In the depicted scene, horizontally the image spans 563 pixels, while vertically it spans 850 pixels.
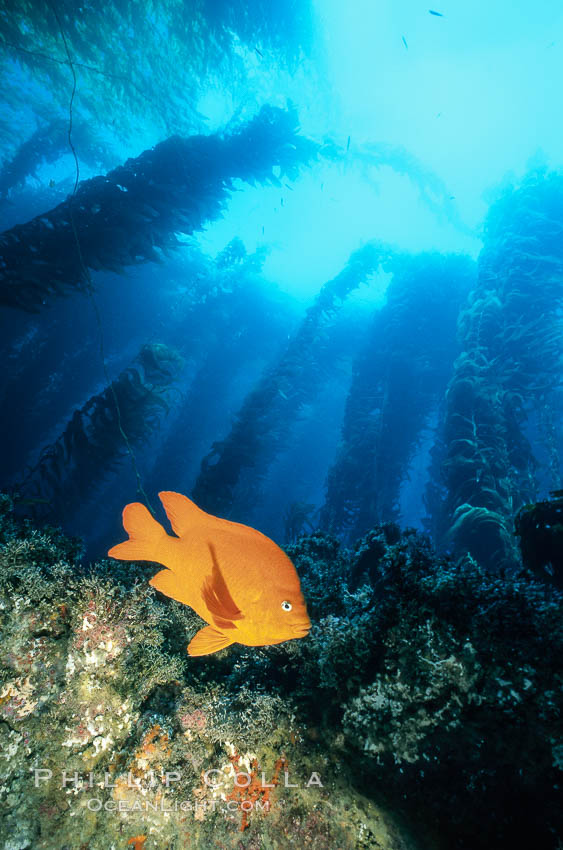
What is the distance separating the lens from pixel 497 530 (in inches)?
190

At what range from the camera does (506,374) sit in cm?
756

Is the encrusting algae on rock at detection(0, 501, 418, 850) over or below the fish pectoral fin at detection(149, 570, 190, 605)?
below

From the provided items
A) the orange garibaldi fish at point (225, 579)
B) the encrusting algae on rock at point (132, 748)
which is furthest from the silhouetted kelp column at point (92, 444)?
the orange garibaldi fish at point (225, 579)

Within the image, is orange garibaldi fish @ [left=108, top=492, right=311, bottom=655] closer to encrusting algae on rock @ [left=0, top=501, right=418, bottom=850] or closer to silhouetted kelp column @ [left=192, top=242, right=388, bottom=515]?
encrusting algae on rock @ [left=0, top=501, right=418, bottom=850]

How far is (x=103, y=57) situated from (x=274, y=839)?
60.5 feet

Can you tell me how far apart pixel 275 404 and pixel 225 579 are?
27.5 feet

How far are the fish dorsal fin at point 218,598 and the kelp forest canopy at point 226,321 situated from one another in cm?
278

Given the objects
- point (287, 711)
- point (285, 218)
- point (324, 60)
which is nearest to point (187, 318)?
point (324, 60)

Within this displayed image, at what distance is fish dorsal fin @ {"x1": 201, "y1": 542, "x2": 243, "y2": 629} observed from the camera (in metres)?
1.23

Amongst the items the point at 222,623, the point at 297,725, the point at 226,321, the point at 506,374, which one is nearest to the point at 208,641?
the point at 222,623

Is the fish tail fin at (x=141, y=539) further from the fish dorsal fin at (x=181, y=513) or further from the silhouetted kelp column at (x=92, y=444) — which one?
the silhouetted kelp column at (x=92, y=444)

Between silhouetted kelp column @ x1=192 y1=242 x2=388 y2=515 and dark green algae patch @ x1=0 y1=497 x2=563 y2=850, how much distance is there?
567 centimetres

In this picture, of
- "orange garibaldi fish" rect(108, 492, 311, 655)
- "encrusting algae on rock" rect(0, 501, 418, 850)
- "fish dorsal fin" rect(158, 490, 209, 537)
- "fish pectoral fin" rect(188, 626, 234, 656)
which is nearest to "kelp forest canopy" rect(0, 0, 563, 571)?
"encrusting algae on rock" rect(0, 501, 418, 850)

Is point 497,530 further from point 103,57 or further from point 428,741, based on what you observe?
point 103,57
